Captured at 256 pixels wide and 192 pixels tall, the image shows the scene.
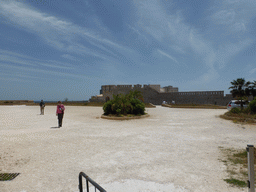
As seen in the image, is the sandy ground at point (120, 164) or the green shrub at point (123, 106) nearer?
the sandy ground at point (120, 164)

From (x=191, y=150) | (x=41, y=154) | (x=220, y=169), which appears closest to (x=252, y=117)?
(x=191, y=150)

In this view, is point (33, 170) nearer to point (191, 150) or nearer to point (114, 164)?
point (114, 164)

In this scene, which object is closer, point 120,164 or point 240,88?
point 120,164

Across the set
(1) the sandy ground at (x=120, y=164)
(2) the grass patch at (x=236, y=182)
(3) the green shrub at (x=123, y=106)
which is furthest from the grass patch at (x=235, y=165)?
(3) the green shrub at (x=123, y=106)

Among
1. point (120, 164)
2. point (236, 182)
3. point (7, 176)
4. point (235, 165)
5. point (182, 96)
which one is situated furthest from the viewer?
point (182, 96)

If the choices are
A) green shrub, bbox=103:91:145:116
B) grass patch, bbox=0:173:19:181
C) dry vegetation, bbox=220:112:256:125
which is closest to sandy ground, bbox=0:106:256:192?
grass patch, bbox=0:173:19:181

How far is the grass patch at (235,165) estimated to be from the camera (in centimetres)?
353

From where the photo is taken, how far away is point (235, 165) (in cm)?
436

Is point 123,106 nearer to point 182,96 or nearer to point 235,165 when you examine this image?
point 235,165

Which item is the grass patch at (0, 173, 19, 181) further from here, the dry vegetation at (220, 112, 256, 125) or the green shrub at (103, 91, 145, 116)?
the dry vegetation at (220, 112, 256, 125)

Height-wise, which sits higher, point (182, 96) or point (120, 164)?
point (182, 96)

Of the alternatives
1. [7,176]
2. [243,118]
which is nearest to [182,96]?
[243,118]

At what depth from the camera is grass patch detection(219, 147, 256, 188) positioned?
139 inches

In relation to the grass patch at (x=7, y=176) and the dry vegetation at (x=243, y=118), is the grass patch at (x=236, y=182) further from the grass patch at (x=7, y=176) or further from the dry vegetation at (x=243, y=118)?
the dry vegetation at (x=243, y=118)
